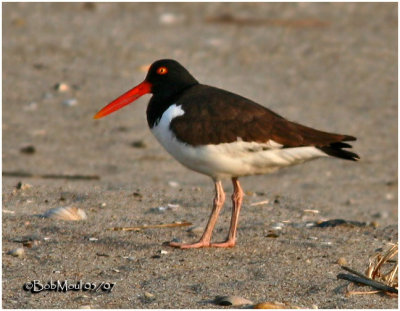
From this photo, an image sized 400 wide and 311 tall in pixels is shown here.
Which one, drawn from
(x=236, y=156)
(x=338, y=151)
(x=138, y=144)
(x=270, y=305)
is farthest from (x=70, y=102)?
(x=270, y=305)

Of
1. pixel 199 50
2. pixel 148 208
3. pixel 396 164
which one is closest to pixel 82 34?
pixel 199 50

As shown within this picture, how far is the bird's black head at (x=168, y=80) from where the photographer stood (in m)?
6.23

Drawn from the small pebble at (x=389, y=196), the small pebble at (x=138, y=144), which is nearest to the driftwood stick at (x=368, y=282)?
the small pebble at (x=389, y=196)

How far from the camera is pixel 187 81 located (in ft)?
20.6

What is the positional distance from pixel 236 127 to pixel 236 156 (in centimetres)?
18

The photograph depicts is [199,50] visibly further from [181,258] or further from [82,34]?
[181,258]

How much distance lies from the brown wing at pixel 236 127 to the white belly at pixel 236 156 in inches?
1.5

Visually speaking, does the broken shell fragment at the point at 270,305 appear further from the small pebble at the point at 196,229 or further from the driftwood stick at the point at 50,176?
the driftwood stick at the point at 50,176

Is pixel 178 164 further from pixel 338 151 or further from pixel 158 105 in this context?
pixel 338 151

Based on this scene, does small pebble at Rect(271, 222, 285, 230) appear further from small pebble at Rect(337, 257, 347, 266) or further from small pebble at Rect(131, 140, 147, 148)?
small pebble at Rect(131, 140, 147, 148)

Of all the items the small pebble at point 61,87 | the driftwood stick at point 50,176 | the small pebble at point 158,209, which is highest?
the small pebble at point 61,87

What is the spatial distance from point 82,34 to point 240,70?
8.39ft

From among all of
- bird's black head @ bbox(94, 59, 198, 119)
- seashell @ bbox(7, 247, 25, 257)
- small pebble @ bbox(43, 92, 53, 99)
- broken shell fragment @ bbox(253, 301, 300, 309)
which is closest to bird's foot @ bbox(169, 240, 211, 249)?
seashell @ bbox(7, 247, 25, 257)

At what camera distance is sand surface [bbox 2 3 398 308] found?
519cm
